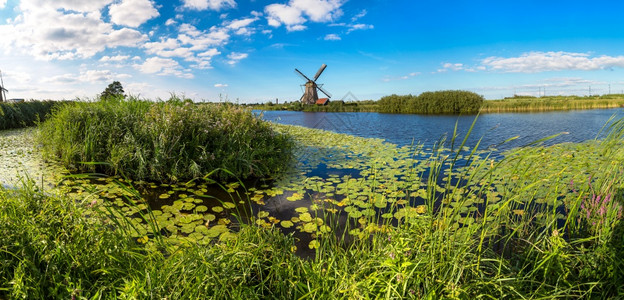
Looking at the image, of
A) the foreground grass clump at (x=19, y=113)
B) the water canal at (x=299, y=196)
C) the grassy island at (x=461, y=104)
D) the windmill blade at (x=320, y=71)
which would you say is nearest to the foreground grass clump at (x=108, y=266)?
the water canal at (x=299, y=196)

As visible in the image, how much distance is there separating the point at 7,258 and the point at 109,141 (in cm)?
407

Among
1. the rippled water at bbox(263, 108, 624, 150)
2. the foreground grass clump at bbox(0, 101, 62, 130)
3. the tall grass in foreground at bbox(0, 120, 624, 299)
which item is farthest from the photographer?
the foreground grass clump at bbox(0, 101, 62, 130)

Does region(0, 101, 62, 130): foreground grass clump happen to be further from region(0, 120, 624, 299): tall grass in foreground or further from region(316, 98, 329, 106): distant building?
region(316, 98, 329, 106): distant building

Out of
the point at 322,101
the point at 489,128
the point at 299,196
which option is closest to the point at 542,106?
the point at 489,128

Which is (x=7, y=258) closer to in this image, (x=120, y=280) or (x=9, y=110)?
(x=120, y=280)

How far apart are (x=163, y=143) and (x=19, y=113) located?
50.8ft

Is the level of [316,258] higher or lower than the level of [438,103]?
lower

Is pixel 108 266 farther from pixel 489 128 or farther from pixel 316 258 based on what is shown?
pixel 489 128

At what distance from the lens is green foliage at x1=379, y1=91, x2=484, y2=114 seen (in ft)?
95.5

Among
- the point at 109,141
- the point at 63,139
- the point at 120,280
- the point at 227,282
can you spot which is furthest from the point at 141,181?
the point at 227,282

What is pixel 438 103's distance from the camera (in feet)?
98.9

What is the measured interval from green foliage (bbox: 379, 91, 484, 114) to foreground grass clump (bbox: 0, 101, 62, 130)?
30.0 m

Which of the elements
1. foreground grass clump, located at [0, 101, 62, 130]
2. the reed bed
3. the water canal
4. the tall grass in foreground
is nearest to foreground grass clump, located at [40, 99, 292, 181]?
the water canal

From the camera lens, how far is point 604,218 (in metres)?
2.21
